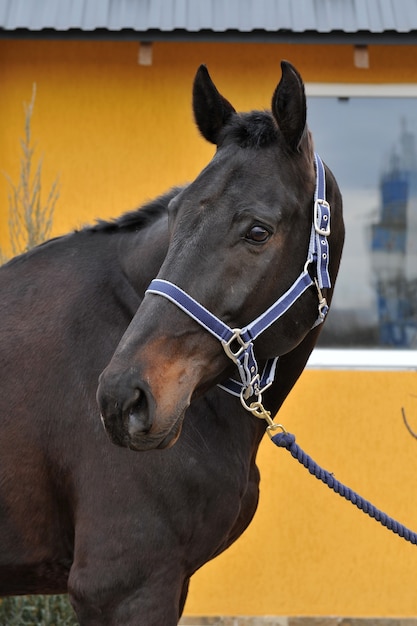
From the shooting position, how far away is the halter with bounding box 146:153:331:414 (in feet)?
7.72

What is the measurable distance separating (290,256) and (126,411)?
0.68m

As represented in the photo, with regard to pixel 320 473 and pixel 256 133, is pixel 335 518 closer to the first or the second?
pixel 320 473

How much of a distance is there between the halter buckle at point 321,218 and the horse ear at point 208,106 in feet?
1.30

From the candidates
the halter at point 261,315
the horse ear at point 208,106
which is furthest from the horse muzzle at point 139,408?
the horse ear at point 208,106

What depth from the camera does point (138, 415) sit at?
2229 mm

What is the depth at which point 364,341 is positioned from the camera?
5.11 metres

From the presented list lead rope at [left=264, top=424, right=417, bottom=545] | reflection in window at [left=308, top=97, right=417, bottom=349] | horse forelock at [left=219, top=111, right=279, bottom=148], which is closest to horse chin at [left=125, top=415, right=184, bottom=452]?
lead rope at [left=264, top=424, right=417, bottom=545]

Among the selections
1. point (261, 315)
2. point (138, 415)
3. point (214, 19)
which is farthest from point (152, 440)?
point (214, 19)

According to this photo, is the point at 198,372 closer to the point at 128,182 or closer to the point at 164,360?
the point at 164,360

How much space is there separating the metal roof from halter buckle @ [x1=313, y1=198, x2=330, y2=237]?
233cm

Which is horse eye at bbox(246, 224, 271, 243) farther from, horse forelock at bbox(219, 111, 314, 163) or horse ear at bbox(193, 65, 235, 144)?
horse ear at bbox(193, 65, 235, 144)

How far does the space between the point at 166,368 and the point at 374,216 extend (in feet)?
10.3

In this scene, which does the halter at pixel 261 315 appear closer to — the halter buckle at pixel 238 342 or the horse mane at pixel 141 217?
the halter buckle at pixel 238 342

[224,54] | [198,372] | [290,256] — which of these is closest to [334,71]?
[224,54]
